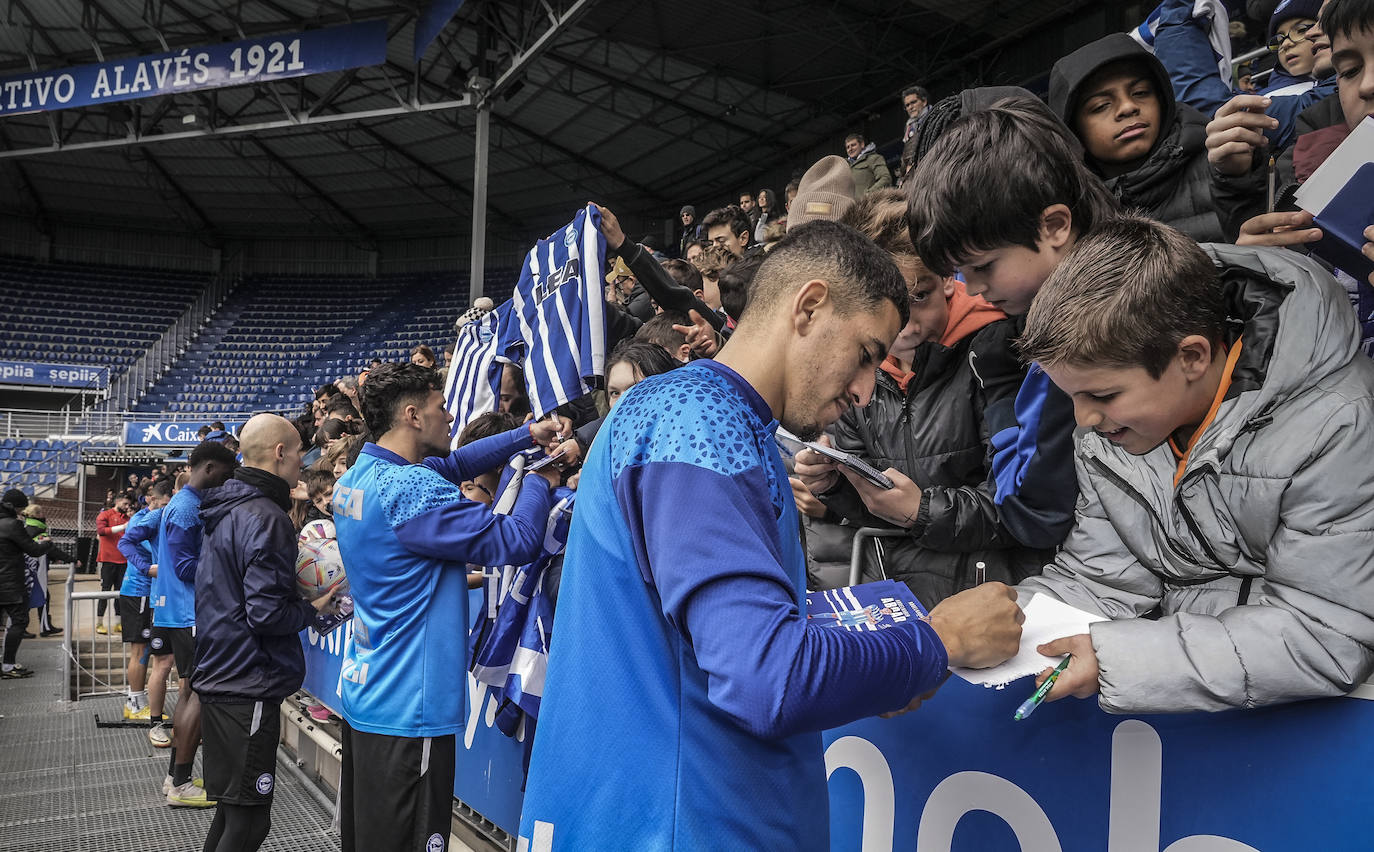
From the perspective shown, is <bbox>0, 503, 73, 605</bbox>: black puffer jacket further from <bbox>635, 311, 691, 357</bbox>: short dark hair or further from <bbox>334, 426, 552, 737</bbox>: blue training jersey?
<bbox>635, 311, 691, 357</bbox>: short dark hair

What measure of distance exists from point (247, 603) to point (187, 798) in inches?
96.8

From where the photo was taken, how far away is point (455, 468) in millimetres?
3787

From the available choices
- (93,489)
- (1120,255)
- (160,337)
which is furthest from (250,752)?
(160,337)

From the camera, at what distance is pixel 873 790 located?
191 centimetres

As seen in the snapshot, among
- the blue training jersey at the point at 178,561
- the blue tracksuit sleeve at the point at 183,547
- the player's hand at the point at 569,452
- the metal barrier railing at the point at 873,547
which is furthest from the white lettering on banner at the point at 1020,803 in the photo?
the blue tracksuit sleeve at the point at 183,547

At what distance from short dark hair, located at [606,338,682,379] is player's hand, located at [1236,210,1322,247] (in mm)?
1808

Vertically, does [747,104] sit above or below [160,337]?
above

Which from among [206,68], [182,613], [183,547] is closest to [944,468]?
[183,547]

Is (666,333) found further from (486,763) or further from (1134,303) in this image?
(1134,303)

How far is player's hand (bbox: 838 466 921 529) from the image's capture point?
194 cm

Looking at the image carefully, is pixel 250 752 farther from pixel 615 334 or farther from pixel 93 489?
pixel 93 489

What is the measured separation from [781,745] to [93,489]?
2622 centimetres

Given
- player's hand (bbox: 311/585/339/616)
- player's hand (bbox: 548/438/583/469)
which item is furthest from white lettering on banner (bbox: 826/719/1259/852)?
player's hand (bbox: 311/585/339/616)

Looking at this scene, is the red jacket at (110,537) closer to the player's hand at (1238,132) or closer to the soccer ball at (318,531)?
the soccer ball at (318,531)
